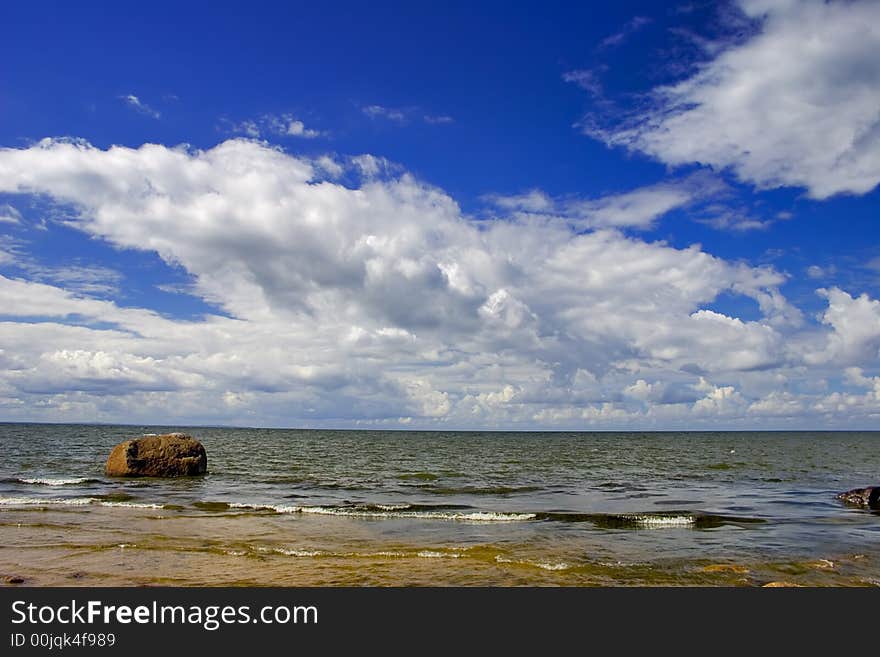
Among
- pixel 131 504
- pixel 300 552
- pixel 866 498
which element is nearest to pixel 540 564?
pixel 300 552

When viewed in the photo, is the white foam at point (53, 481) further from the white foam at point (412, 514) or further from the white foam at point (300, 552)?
the white foam at point (300, 552)

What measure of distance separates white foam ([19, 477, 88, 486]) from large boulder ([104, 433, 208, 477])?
5.94 feet

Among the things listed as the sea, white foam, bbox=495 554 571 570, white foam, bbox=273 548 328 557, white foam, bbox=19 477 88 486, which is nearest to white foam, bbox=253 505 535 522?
the sea

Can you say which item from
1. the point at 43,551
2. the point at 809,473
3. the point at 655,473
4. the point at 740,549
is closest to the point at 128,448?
the point at 43,551

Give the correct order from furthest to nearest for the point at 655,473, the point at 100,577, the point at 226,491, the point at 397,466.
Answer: the point at 397,466
the point at 655,473
the point at 226,491
the point at 100,577

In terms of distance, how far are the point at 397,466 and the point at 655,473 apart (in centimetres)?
2111

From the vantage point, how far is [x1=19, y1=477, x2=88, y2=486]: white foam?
31688mm

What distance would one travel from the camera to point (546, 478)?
132 feet

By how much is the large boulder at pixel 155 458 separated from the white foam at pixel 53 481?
1810mm

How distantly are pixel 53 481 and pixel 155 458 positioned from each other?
5.21m

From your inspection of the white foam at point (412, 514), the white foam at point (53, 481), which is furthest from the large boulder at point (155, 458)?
the white foam at point (412, 514)

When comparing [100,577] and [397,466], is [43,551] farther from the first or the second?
[397,466]

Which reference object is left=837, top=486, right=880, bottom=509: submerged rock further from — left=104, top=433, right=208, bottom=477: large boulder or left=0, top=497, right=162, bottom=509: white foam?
left=104, top=433, right=208, bottom=477: large boulder
